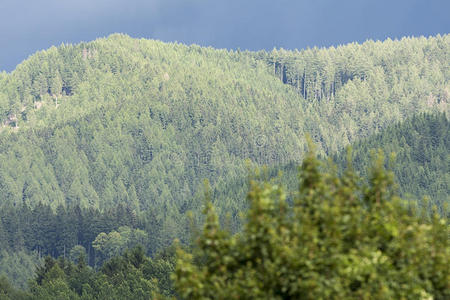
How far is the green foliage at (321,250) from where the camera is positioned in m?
27.2

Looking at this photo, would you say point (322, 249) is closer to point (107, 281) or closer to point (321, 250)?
point (321, 250)

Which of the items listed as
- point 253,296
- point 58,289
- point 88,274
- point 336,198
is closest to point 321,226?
point 336,198

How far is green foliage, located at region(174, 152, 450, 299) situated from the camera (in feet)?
89.4

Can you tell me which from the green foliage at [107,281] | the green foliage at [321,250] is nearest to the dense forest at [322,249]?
the green foliage at [321,250]

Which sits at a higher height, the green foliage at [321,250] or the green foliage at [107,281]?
the green foliage at [107,281]

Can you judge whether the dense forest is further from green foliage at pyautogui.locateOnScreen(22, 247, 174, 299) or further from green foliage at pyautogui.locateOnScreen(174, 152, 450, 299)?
green foliage at pyautogui.locateOnScreen(22, 247, 174, 299)

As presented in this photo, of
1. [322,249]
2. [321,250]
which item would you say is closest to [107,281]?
[321,250]

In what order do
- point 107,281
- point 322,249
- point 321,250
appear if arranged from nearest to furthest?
point 322,249 → point 321,250 → point 107,281

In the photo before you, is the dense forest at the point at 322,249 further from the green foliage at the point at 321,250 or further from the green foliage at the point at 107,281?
Answer: the green foliage at the point at 107,281

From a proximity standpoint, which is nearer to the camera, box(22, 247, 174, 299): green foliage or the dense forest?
the dense forest

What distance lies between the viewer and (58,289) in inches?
6801

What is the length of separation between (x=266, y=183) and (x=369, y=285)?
4.42 metres

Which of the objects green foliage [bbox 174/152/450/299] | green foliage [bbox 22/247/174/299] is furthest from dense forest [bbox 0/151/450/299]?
green foliage [bbox 22/247/174/299]

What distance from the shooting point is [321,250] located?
27688 millimetres
